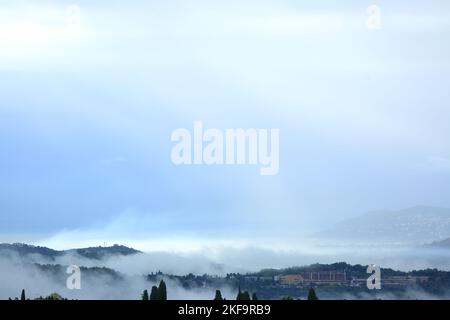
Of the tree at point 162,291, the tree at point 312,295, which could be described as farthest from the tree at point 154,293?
the tree at point 312,295

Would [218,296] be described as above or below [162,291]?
below

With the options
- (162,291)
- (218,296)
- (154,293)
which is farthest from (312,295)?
(154,293)

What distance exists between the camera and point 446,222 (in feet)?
72.7

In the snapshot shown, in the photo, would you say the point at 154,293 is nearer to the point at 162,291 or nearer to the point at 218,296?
the point at 162,291

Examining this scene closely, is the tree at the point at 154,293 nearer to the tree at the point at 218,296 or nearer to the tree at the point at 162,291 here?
the tree at the point at 162,291

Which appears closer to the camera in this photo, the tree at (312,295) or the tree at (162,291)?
the tree at (162,291)

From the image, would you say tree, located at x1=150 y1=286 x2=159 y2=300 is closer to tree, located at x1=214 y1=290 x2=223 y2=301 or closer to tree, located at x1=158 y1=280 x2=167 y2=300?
tree, located at x1=158 y1=280 x2=167 y2=300

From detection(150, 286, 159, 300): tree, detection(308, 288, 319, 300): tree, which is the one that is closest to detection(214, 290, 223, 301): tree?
detection(150, 286, 159, 300): tree

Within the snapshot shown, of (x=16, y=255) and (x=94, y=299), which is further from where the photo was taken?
(x=16, y=255)
